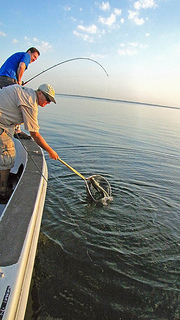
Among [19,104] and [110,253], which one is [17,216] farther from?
[110,253]

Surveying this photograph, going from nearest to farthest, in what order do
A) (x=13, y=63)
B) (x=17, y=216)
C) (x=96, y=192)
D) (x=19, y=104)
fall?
(x=17, y=216) < (x=19, y=104) < (x=13, y=63) < (x=96, y=192)

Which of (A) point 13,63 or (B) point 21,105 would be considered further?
(A) point 13,63

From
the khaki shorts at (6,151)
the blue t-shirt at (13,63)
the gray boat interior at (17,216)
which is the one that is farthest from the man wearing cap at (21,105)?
the blue t-shirt at (13,63)

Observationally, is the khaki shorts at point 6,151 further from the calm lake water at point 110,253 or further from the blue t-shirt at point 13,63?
the blue t-shirt at point 13,63

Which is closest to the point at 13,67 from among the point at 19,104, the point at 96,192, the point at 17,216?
the point at 19,104

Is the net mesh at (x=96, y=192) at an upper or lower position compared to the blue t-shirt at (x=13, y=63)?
lower

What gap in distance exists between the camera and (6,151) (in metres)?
3.81

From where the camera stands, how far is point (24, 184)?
11.2 feet

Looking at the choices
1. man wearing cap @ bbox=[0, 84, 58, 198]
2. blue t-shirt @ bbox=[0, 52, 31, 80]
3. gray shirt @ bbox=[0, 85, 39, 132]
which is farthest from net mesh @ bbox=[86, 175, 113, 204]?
blue t-shirt @ bbox=[0, 52, 31, 80]

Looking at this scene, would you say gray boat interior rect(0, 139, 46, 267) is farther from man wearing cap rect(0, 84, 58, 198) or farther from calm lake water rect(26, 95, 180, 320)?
calm lake water rect(26, 95, 180, 320)

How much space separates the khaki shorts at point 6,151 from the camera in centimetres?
365

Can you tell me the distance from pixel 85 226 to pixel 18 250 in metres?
2.30

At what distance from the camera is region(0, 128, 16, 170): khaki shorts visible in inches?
144

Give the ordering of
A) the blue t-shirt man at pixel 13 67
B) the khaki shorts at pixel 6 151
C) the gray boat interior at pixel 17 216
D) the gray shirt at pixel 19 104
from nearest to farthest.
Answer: the gray boat interior at pixel 17 216 → the gray shirt at pixel 19 104 → the khaki shorts at pixel 6 151 → the blue t-shirt man at pixel 13 67
